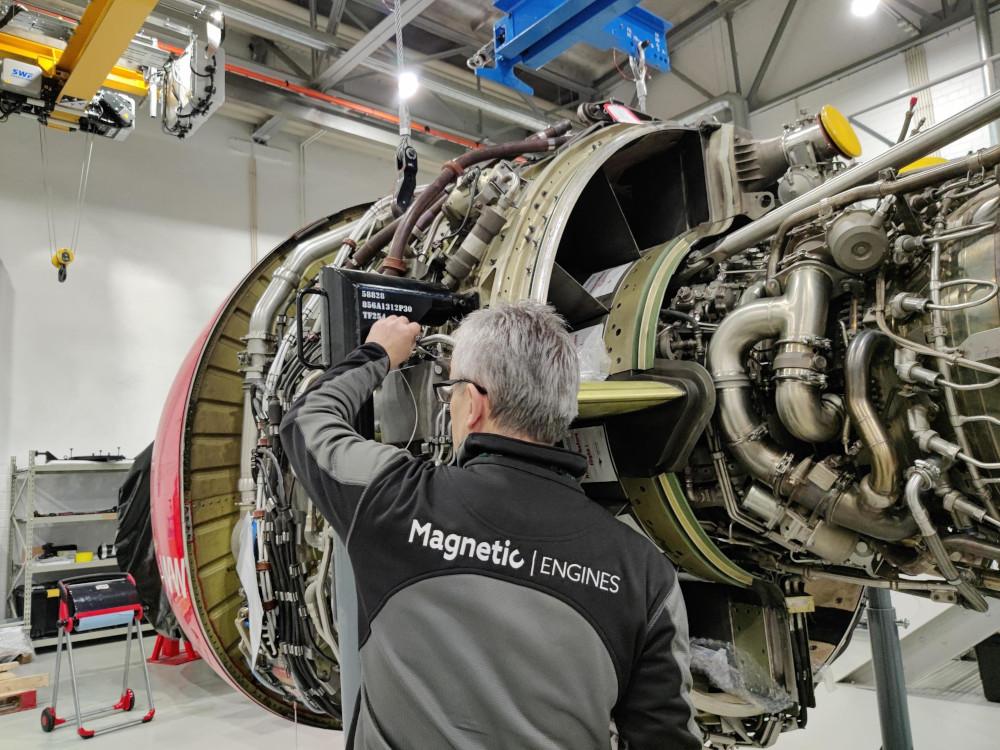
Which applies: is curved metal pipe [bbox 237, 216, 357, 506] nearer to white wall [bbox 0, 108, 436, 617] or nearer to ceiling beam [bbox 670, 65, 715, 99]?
white wall [bbox 0, 108, 436, 617]

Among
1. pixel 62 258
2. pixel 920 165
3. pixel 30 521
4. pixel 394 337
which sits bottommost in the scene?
pixel 30 521

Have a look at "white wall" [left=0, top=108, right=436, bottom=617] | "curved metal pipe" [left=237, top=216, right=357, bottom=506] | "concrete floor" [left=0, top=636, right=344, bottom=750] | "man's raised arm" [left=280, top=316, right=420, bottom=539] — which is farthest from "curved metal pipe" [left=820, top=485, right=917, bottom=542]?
"white wall" [left=0, top=108, right=436, bottom=617]

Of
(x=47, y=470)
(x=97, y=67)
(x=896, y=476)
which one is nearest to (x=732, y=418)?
(x=896, y=476)

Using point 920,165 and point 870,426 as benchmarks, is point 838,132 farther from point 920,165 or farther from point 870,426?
point 920,165

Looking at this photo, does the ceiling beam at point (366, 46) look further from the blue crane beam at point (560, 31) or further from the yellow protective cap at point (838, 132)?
the yellow protective cap at point (838, 132)

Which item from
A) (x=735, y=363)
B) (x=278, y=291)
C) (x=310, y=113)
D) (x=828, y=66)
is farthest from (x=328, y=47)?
(x=735, y=363)

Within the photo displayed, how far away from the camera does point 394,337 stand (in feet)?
5.61

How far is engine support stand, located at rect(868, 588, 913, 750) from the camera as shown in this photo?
2.79 metres

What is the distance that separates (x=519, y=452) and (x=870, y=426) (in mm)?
818

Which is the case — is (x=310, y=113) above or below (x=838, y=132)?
above

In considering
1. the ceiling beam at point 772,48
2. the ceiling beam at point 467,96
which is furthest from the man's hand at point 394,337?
the ceiling beam at point 772,48

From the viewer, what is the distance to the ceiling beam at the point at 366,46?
5.94 metres

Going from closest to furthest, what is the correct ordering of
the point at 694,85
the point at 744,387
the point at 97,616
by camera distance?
the point at 744,387 → the point at 97,616 → the point at 694,85

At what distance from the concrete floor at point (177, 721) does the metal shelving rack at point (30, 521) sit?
2.98ft
